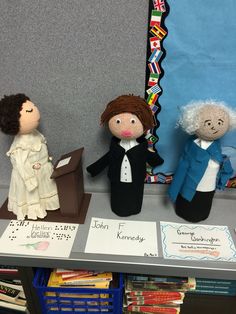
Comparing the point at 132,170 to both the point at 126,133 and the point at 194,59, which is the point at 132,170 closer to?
the point at 126,133

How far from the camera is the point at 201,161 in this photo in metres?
0.75

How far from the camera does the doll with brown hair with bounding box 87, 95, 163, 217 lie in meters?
0.72

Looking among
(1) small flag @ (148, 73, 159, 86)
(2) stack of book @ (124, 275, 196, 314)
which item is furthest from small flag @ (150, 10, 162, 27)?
(2) stack of book @ (124, 275, 196, 314)

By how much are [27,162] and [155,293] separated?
1.73 ft

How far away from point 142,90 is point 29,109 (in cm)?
32

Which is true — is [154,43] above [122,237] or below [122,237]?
above

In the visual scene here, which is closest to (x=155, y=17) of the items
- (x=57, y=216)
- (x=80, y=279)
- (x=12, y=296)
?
(x=57, y=216)

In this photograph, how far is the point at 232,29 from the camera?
724mm

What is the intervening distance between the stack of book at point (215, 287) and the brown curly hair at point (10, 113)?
0.68 meters

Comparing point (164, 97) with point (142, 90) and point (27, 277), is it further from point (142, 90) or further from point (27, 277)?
point (27, 277)

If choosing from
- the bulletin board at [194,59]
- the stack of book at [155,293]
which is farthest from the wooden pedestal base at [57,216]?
the bulletin board at [194,59]

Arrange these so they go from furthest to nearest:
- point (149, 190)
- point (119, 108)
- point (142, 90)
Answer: point (149, 190) → point (142, 90) → point (119, 108)

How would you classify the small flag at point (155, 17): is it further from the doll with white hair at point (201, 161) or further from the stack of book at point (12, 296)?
the stack of book at point (12, 296)

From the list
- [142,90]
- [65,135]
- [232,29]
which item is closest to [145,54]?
[142,90]
